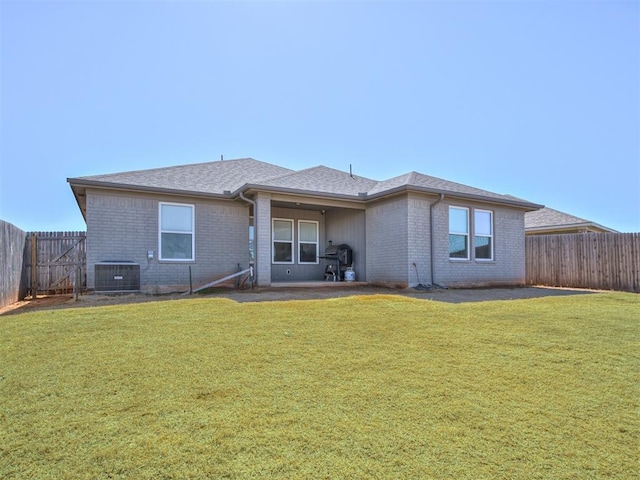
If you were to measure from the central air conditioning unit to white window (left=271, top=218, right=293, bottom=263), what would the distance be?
4.52 m

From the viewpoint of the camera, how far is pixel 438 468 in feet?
6.79

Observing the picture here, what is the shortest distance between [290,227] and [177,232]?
13.0 feet

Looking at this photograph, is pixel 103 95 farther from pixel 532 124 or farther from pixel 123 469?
pixel 532 124

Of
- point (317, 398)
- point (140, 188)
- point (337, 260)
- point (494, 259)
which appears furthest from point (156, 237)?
point (494, 259)

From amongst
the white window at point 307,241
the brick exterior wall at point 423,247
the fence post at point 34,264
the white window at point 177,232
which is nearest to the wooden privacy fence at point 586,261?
the brick exterior wall at point 423,247

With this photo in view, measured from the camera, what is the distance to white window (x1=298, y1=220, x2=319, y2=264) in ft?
43.5

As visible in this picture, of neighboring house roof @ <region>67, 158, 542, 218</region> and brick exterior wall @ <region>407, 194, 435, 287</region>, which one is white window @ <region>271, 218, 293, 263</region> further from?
brick exterior wall @ <region>407, 194, 435, 287</region>

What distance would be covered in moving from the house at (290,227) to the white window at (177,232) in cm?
3

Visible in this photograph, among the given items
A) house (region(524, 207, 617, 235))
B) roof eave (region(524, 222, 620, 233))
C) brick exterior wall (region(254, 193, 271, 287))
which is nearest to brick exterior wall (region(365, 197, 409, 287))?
brick exterior wall (region(254, 193, 271, 287))

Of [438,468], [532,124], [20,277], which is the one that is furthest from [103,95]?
[532,124]

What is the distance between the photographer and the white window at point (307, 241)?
43.5 ft

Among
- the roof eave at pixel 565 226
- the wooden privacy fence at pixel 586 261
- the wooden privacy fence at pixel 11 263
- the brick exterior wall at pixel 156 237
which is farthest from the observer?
the roof eave at pixel 565 226

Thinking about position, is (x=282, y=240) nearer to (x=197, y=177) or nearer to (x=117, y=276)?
(x=197, y=177)

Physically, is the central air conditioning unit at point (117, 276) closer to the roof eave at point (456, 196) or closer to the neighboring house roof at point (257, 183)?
the neighboring house roof at point (257, 183)
